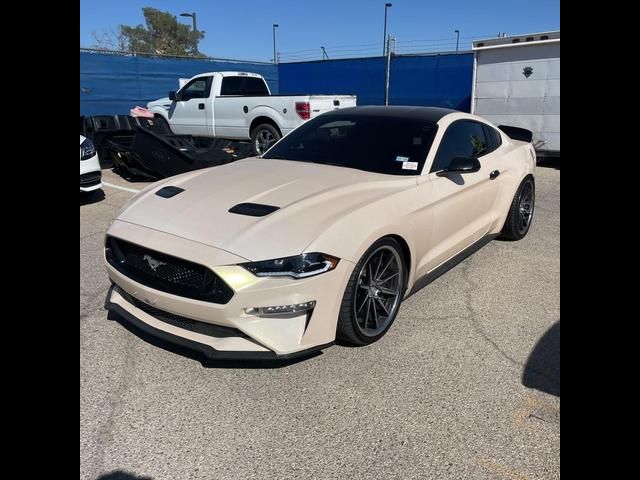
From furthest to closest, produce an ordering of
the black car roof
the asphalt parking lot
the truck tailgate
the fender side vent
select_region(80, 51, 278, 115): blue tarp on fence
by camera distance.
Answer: select_region(80, 51, 278, 115): blue tarp on fence, the truck tailgate, the black car roof, the fender side vent, the asphalt parking lot

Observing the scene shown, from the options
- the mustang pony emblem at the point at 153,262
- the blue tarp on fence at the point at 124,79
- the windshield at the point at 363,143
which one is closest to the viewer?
the mustang pony emblem at the point at 153,262

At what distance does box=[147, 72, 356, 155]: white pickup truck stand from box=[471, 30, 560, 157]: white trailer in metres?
3.30

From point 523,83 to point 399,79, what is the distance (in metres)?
7.63

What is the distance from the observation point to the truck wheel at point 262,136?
10812 mm

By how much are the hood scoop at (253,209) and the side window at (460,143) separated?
1.52 m

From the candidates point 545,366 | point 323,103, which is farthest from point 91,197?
point 545,366

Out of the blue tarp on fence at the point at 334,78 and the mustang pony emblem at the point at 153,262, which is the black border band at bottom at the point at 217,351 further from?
the blue tarp on fence at the point at 334,78

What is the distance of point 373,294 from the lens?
Result: 337 cm

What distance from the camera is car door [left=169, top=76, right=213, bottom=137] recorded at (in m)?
11.9

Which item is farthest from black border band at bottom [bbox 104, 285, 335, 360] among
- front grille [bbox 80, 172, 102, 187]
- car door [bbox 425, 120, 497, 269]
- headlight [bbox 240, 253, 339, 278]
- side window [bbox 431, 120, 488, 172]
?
front grille [bbox 80, 172, 102, 187]

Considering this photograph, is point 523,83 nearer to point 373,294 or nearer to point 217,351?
point 373,294

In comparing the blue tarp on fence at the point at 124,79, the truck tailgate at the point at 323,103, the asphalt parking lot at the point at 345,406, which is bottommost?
the asphalt parking lot at the point at 345,406

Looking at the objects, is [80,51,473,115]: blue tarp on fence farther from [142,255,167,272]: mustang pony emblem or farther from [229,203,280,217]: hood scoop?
[142,255,167,272]: mustang pony emblem

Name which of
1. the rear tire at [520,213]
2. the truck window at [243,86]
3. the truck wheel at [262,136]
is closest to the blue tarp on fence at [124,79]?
the truck window at [243,86]
